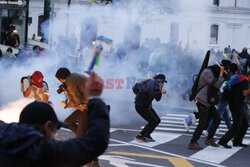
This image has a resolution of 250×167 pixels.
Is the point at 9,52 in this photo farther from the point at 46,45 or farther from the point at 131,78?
the point at 131,78

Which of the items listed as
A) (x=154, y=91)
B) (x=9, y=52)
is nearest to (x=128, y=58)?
(x=9, y=52)

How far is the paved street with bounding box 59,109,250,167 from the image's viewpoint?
8.08 m

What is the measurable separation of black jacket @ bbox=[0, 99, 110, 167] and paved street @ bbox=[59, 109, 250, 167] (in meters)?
4.98

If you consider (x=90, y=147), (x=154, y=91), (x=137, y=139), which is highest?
(x=90, y=147)

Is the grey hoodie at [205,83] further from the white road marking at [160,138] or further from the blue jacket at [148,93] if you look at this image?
the white road marking at [160,138]

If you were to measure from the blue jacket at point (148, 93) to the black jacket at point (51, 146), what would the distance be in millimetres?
7373

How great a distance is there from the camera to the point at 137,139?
1021 cm

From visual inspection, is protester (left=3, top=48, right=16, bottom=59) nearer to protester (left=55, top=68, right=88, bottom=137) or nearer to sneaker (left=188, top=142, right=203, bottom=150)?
sneaker (left=188, top=142, right=203, bottom=150)

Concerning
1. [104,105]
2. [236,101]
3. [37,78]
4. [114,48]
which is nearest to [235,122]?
[236,101]

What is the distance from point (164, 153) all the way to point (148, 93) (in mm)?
1559

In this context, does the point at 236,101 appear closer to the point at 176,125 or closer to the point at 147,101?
the point at 147,101

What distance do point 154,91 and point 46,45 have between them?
37.6 ft

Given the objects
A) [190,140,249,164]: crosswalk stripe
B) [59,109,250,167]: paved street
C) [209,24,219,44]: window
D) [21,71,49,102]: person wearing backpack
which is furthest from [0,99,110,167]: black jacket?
[209,24,219,44]: window

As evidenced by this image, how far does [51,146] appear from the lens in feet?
8.73
